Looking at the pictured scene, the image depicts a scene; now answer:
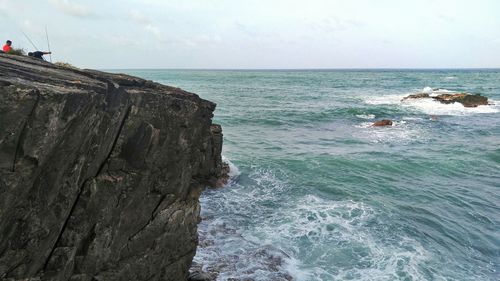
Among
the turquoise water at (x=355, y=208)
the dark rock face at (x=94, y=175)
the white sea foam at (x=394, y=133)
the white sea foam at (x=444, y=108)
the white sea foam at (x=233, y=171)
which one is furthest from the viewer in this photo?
the white sea foam at (x=444, y=108)

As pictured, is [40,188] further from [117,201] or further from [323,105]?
[323,105]

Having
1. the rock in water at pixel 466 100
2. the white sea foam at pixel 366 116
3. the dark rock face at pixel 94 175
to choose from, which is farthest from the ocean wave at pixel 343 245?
the rock in water at pixel 466 100

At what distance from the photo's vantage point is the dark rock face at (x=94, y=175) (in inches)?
279

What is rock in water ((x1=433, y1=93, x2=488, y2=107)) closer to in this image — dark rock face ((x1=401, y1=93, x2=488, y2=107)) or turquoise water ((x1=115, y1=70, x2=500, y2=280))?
dark rock face ((x1=401, y1=93, x2=488, y2=107))

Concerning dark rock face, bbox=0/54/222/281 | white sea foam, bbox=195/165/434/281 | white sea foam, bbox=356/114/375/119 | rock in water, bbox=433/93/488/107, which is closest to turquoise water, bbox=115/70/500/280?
white sea foam, bbox=195/165/434/281

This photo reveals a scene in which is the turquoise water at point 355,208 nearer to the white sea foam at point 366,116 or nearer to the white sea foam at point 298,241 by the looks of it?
the white sea foam at point 298,241

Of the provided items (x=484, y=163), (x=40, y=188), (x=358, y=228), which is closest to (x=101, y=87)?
(x=40, y=188)

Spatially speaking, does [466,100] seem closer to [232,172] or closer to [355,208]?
[232,172]

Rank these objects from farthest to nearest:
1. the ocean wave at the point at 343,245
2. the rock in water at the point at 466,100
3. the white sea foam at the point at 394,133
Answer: the rock in water at the point at 466,100, the white sea foam at the point at 394,133, the ocean wave at the point at 343,245

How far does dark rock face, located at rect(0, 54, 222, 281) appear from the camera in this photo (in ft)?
23.2

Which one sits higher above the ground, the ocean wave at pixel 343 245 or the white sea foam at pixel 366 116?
the white sea foam at pixel 366 116

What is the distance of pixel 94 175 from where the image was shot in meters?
9.08

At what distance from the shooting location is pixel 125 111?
9531 millimetres

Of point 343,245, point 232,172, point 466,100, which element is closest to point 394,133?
point 232,172
